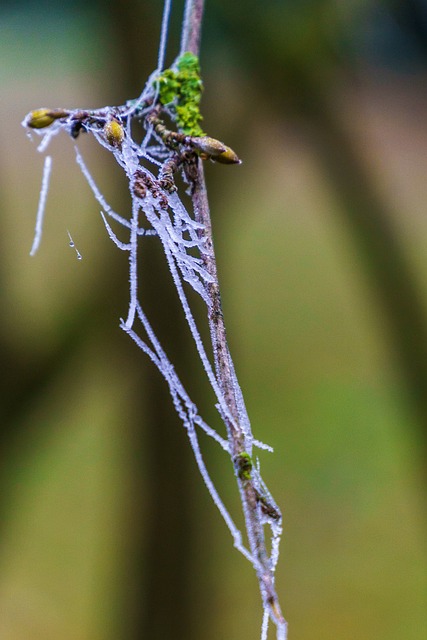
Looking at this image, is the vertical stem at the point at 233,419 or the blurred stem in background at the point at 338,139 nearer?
the vertical stem at the point at 233,419

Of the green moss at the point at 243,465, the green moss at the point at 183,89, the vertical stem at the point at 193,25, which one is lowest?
the green moss at the point at 243,465

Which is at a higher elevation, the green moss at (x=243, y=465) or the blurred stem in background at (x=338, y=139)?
the blurred stem in background at (x=338, y=139)

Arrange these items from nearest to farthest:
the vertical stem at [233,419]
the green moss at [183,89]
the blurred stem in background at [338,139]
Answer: the vertical stem at [233,419] → the green moss at [183,89] → the blurred stem in background at [338,139]

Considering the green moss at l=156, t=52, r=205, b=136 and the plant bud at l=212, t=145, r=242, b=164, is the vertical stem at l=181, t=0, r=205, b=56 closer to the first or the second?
the green moss at l=156, t=52, r=205, b=136

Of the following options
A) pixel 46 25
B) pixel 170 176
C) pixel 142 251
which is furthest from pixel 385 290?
pixel 46 25

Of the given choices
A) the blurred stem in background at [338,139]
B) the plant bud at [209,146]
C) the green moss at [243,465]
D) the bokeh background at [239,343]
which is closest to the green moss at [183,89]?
the plant bud at [209,146]

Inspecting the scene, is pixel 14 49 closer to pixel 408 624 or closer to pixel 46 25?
pixel 46 25

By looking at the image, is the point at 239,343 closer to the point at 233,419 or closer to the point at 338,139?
the point at 338,139

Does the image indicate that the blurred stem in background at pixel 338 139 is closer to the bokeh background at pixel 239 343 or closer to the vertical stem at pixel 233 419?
the bokeh background at pixel 239 343
